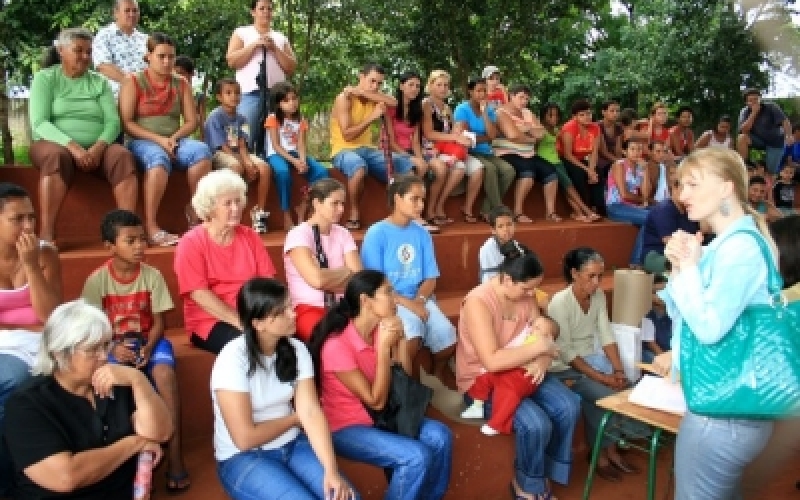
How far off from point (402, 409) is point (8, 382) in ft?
5.22

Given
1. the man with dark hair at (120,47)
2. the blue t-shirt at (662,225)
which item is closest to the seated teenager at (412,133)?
the blue t-shirt at (662,225)

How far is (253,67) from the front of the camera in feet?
19.3

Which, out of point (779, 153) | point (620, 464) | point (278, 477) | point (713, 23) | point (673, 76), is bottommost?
point (620, 464)

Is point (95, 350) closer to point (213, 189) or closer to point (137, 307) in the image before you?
point (137, 307)

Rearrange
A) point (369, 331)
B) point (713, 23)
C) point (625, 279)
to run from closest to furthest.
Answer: point (369, 331), point (625, 279), point (713, 23)

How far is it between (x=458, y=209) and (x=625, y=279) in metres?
1.98

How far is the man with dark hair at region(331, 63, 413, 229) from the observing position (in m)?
5.59

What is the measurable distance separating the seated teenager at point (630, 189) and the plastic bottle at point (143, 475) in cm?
538

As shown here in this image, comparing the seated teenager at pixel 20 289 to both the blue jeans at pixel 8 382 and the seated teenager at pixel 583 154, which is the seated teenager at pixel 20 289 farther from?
the seated teenager at pixel 583 154

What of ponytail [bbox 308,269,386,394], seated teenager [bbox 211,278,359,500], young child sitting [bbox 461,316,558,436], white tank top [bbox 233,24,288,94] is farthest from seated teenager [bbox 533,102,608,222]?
seated teenager [bbox 211,278,359,500]

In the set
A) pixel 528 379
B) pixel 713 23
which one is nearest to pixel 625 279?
pixel 528 379

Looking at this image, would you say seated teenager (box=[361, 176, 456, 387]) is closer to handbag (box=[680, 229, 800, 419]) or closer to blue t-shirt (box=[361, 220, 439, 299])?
blue t-shirt (box=[361, 220, 439, 299])

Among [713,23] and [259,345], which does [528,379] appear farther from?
[713,23]

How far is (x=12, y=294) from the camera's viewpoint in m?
2.97
